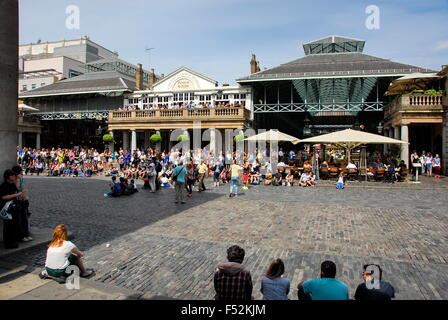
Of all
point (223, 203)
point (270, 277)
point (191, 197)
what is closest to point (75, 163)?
point (191, 197)

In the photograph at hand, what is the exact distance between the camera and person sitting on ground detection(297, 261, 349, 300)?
3.46 meters

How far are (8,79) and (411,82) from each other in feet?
83.5

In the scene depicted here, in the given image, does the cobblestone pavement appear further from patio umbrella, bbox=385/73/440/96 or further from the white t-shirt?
patio umbrella, bbox=385/73/440/96

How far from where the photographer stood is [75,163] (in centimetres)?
2433

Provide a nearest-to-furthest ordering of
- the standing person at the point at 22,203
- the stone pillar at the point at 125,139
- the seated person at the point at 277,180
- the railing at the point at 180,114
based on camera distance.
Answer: the standing person at the point at 22,203
the seated person at the point at 277,180
the railing at the point at 180,114
the stone pillar at the point at 125,139

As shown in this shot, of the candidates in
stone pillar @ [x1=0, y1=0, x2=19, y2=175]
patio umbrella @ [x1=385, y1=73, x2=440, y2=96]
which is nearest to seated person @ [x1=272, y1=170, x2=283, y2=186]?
patio umbrella @ [x1=385, y1=73, x2=440, y2=96]

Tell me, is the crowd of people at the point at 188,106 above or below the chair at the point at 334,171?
above

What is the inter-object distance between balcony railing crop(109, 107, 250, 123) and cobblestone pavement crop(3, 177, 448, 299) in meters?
16.2

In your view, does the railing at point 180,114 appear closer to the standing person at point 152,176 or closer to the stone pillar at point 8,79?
the standing person at point 152,176

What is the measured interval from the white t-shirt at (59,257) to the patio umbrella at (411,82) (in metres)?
24.2

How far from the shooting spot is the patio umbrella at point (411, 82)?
22.6 metres

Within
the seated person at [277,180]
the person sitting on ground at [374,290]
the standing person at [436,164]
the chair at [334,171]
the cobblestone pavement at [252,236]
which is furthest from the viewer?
the standing person at [436,164]

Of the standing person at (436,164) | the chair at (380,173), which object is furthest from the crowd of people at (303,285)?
the standing person at (436,164)
